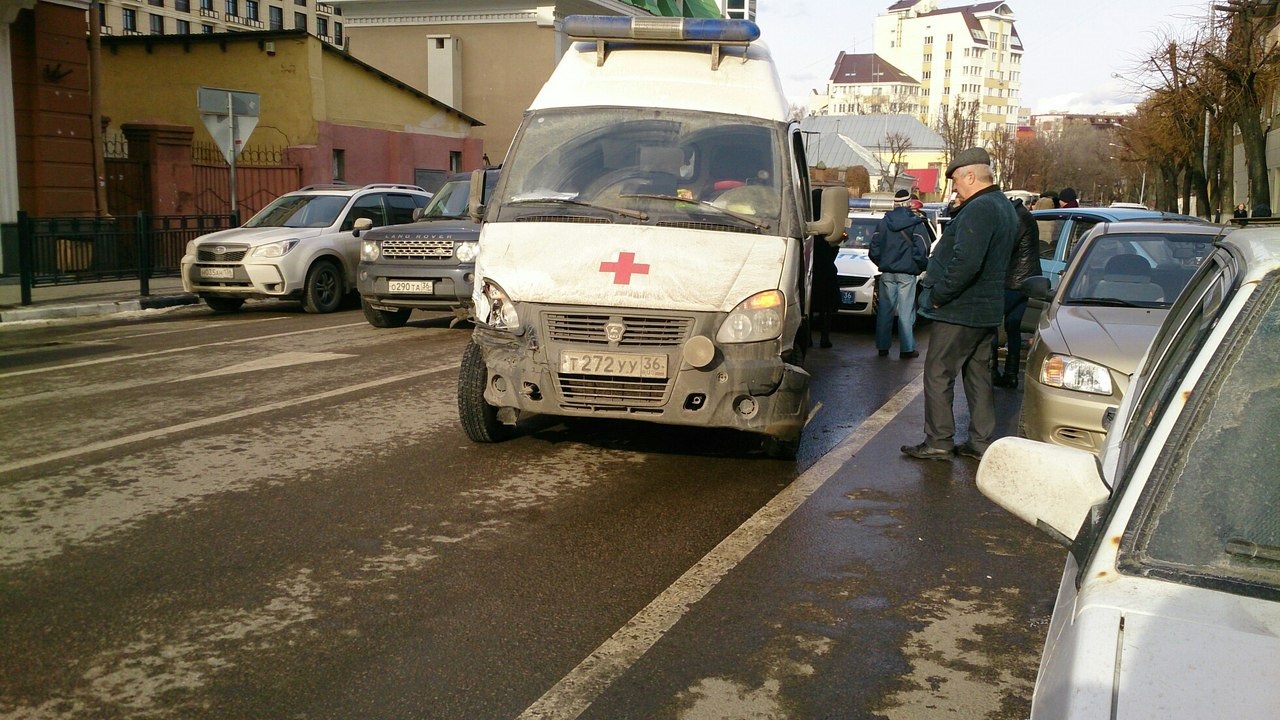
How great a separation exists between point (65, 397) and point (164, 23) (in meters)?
69.6

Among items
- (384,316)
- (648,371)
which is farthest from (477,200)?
(384,316)

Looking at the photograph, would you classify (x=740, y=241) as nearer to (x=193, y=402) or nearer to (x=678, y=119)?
(x=678, y=119)

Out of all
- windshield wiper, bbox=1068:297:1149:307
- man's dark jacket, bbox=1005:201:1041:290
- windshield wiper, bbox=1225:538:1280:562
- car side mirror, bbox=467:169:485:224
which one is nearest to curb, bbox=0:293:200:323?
car side mirror, bbox=467:169:485:224

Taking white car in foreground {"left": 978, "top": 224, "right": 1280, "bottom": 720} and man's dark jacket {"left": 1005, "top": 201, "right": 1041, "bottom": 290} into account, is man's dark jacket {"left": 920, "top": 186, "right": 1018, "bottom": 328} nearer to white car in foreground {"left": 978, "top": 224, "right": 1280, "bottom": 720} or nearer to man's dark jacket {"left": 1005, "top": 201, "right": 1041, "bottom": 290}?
man's dark jacket {"left": 1005, "top": 201, "right": 1041, "bottom": 290}

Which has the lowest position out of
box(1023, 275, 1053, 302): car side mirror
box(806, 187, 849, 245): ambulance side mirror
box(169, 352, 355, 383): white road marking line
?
box(169, 352, 355, 383): white road marking line

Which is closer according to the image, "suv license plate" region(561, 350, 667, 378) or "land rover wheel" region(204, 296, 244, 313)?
"suv license plate" region(561, 350, 667, 378)

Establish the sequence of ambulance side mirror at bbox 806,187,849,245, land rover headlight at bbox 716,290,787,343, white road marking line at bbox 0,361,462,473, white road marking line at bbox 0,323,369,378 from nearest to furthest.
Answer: land rover headlight at bbox 716,290,787,343
white road marking line at bbox 0,361,462,473
ambulance side mirror at bbox 806,187,849,245
white road marking line at bbox 0,323,369,378

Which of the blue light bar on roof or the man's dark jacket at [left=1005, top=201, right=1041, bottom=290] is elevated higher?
the blue light bar on roof

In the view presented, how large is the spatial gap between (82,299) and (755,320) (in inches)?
517

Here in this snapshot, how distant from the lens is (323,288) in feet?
52.0

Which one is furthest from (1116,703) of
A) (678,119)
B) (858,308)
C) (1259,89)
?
(1259,89)

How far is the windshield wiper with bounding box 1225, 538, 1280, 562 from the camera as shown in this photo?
77.1 inches

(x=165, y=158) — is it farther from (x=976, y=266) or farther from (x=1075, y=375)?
(x=1075, y=375)

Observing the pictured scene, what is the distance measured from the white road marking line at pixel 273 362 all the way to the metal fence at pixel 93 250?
6.15 metres
